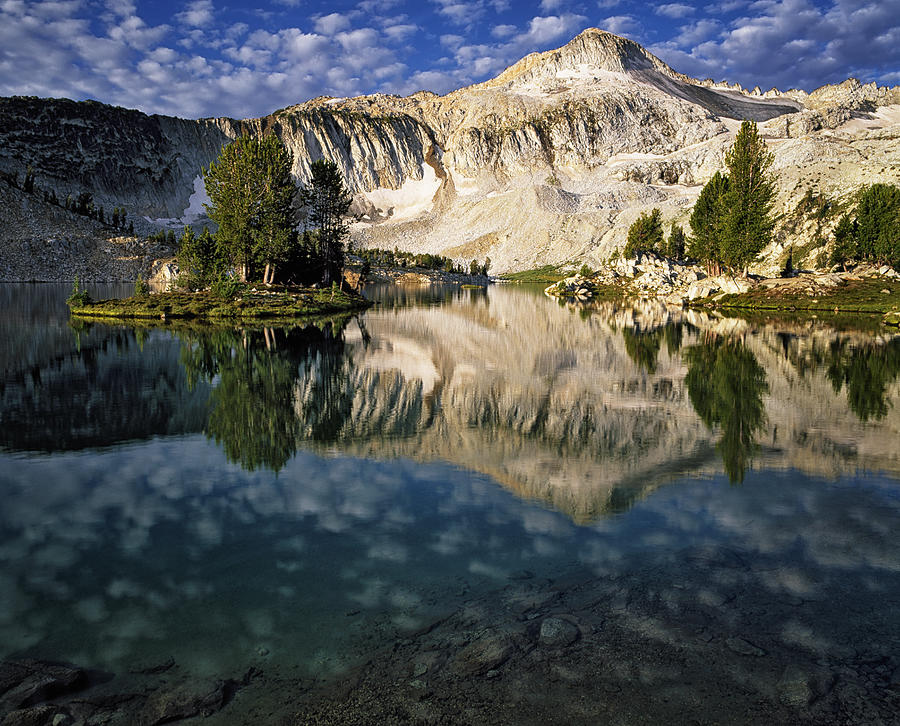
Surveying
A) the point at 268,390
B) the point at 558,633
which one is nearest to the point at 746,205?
the point at 268,390

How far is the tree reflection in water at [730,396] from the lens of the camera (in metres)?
17.8

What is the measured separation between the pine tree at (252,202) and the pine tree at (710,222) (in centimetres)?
7268

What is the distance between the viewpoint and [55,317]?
193 feet

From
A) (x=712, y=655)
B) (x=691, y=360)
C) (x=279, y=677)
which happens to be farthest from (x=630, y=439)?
(x=691, y=360)

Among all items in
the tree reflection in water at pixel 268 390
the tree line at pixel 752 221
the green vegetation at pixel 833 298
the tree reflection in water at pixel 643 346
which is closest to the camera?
the tree reflection in water at pixel 268 390

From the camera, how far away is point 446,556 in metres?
10.8

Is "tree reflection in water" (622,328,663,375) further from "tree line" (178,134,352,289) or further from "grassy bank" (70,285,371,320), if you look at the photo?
"tree line" (178,134,352,289)

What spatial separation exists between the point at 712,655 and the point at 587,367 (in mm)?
26244

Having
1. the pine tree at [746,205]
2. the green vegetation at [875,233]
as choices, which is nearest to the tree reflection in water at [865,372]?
the pine tree at [746,205]

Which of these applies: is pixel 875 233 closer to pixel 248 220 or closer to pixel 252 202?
pixel 252 202

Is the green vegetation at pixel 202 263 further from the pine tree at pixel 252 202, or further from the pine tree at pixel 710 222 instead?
the pine tree at pixel 710 222

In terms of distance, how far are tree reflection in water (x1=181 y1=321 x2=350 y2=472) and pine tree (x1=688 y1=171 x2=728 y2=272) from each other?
3291 inches

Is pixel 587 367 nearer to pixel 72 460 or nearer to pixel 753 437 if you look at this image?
pixel 753 437

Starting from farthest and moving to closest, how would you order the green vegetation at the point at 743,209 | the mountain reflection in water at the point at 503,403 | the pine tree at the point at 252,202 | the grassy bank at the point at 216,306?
1. the green vegetation at the point at 743,209
2. the pine tree at the point at 252,202
3. the grassy bank at the point at 216,306
4. the mountain reflection in water at the point at 503,403
